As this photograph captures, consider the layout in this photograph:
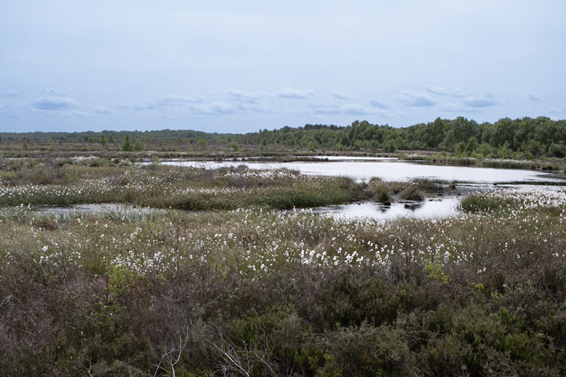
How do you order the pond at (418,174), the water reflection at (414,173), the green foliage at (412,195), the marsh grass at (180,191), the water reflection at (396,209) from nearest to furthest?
the water reflection at (396,209) → the marsh grass at (180,191) → the green foliage at (412,195) → the pond at (418,174) → the water reflection at (414,173)

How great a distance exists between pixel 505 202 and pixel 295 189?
1025cm

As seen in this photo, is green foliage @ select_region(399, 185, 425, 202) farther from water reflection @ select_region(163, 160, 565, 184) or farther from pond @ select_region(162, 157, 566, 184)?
water reflection @ select_region(163, 160, 565, 184)

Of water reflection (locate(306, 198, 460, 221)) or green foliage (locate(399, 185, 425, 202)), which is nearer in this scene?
water reflection (locate(306, 198, 460, 221))

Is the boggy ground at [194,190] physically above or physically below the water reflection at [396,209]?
above

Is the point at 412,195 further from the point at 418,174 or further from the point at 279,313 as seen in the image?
the point at 279,313

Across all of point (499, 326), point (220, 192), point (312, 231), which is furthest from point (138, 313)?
point (220, 192)

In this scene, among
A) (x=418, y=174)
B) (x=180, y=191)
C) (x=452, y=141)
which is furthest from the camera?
(x=452, y=141)

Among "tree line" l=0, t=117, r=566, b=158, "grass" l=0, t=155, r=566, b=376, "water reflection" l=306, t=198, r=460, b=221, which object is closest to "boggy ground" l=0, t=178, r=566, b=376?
"grass" l=0, t=155, r=566, b=376

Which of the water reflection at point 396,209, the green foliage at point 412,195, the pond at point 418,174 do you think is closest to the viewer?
the water reflection at point 396,209

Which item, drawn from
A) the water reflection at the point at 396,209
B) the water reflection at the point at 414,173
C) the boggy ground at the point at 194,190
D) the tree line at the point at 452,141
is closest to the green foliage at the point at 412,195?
the boggy ground at the point at 194,190

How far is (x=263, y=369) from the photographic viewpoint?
4.05 m

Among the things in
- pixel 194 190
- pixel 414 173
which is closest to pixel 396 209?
pixel 194 190

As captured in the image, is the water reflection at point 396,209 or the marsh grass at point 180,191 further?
the marsh grass at point 180,191

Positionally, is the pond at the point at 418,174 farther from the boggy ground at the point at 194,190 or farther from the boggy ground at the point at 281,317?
the boggy ground at the point at 281,317
